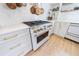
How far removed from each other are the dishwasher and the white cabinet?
118mm

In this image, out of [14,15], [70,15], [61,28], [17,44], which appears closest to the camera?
[17,44]

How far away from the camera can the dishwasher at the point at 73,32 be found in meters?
1.76

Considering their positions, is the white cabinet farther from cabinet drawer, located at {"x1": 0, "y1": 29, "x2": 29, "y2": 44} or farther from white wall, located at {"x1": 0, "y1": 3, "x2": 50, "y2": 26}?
cabinet drawer, located at {"x1": 0, "y1": 29, "x2": 29, "y2": 44}

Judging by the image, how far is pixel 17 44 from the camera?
1088mm

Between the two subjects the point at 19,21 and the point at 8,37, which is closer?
the point at 8,37

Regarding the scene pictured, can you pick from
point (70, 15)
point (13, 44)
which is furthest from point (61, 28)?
point (13, 44)

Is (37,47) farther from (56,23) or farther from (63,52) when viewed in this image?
(56,23)

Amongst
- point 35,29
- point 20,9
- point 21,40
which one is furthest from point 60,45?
point 20,9

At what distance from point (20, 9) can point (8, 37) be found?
0.68 meters

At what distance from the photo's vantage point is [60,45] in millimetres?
1514

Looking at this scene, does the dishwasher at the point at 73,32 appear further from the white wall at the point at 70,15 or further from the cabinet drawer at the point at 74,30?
the white wall at the point at 70,15

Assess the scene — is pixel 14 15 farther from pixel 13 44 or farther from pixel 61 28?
pixel 61 28

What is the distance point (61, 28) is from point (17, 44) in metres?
1.47

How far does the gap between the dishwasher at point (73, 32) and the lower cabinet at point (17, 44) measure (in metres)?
1.12
